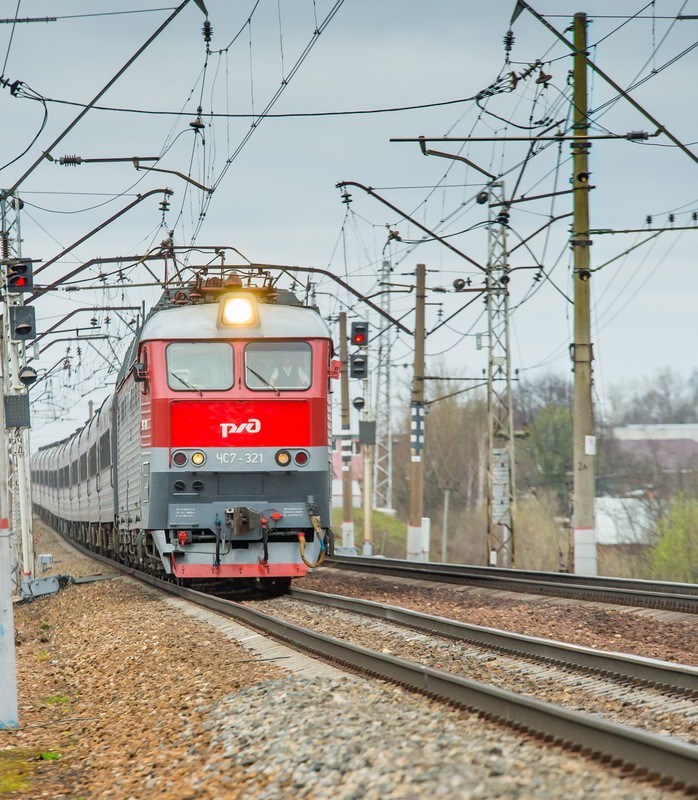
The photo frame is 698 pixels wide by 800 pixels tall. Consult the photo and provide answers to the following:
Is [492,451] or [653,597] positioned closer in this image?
[653,597]

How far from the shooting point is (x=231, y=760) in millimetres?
6297

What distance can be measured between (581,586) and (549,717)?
10681mm

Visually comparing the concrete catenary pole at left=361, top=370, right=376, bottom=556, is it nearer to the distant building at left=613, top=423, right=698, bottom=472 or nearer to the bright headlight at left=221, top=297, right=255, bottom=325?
the bright headlight at left=221, top=297, right=255, bottom=325

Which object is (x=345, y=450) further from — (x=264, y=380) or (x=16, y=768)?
(x=16, y=768)

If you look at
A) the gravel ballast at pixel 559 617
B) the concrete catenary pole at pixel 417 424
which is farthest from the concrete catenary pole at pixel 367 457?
the gravel ballast at pixel 559 617

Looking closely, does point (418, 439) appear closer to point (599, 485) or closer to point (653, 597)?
point (653, 597)

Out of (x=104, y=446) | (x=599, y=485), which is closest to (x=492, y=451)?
(x=104, y=446)

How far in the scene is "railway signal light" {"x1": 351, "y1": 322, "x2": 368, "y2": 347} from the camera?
26.1m

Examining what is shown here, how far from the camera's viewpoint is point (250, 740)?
6578 mm

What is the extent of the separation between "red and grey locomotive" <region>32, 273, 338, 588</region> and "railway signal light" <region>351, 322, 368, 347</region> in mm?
10406

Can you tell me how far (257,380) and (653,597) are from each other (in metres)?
5.38

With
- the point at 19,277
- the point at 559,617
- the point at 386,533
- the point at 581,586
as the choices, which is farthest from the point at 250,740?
the point at 386,533

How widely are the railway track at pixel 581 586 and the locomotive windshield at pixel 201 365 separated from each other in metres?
5.34

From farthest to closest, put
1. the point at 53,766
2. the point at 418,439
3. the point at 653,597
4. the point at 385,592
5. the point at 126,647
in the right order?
the point at 418,439 < the point at 385,592 < the point at 653,597 < the point at 126,647 < the point at 53,766
